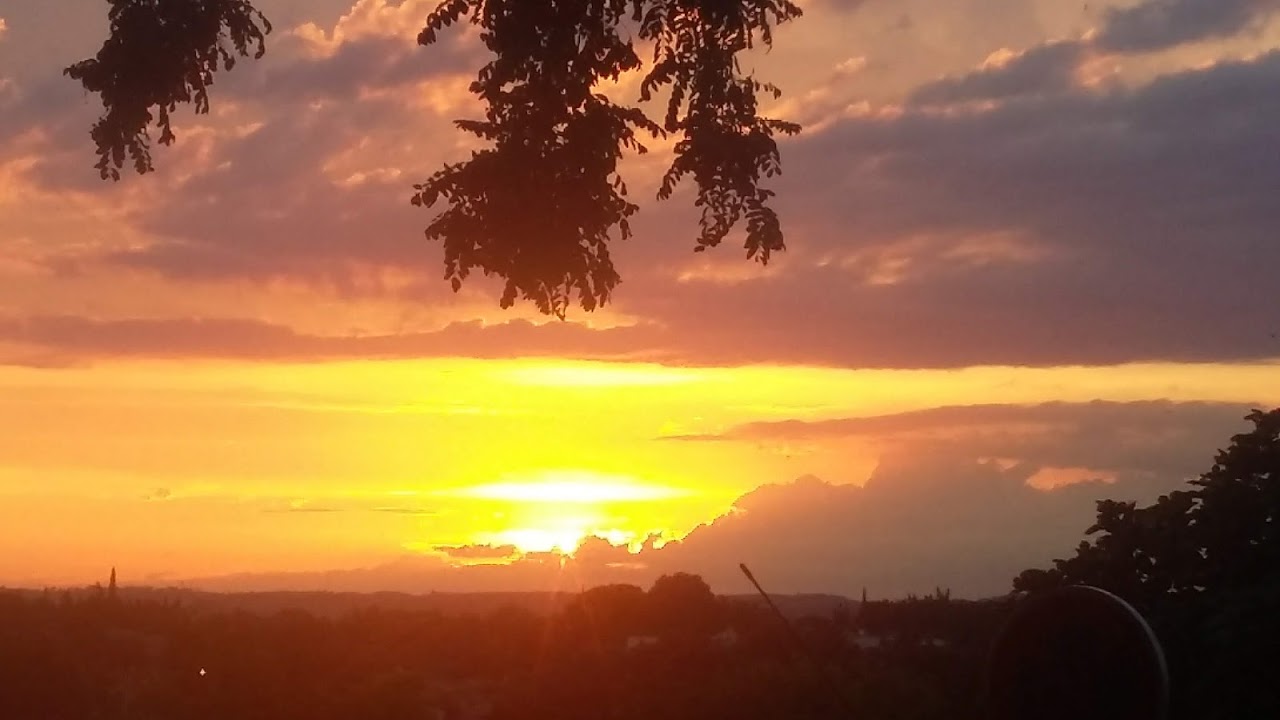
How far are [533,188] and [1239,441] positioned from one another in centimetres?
1183

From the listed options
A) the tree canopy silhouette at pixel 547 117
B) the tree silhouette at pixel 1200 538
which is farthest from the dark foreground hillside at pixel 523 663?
the tree canopy silhouette at pixel 547 117

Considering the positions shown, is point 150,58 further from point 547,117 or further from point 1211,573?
point 1211,573

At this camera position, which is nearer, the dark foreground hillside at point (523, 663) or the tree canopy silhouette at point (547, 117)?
the tree canopy silhouette at point (547, 117)

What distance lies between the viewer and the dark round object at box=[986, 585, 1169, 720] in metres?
11.0

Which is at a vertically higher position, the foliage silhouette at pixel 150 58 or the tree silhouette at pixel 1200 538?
the foliage silhouette at pixel 150 58

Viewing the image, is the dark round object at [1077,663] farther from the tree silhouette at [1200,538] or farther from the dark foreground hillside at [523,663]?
the dark foreground hillside at [523,663]

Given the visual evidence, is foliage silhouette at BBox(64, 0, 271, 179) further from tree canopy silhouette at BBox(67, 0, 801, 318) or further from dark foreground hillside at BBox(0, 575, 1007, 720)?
dark foreground hillside at BBox(0, 575, 1007, 720)

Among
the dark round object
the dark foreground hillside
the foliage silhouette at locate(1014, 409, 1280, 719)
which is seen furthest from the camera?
the dark foreground hillside

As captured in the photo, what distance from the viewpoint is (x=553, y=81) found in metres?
14.4

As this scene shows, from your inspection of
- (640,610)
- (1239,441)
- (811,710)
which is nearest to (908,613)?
(640,610)

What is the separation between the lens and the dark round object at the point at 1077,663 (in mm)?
11031

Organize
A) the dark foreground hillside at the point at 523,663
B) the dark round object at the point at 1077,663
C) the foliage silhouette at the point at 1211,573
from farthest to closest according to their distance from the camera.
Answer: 1. the dark foreground hillside at the point at 523,663
2. the foliage silhouette at the point at 1211,573
3. the dark round object at the point at 1077,663

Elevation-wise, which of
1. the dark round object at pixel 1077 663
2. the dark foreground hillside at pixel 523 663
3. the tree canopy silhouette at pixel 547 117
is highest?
the tree canopy silhouette at pixel 547 117

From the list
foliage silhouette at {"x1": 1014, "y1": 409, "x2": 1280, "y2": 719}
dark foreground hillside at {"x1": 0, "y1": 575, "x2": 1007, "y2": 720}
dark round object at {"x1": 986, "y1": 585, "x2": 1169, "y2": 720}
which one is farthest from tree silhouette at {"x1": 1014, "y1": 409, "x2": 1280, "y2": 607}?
dark round object at {"x1": 986, "y1": 585, "x2": 1169, "y2": 720}
